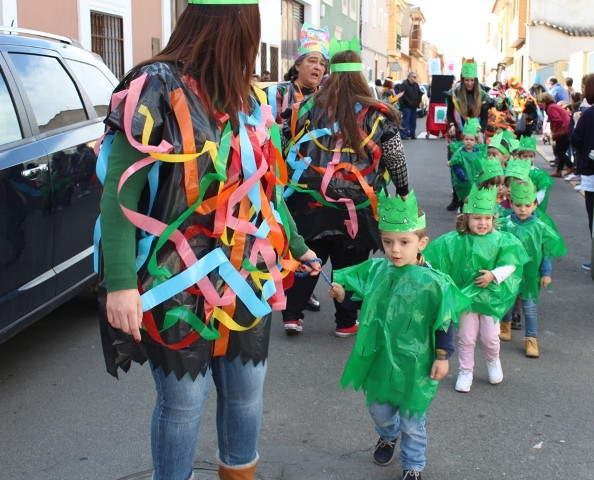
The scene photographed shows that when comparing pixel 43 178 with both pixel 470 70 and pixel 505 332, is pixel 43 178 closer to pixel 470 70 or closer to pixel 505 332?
pixel 505 332

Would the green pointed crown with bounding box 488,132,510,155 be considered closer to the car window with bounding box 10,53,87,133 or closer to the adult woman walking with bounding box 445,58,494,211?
the adult woman walking with bounding box 445,58,494,211

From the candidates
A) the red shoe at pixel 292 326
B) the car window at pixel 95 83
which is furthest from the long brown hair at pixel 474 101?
the red shoe at pixel 292 326

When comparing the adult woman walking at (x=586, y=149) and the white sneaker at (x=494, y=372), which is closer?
the white sneaker at (x=494, y=372)

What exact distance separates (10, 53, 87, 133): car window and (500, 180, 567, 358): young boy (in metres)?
2.89

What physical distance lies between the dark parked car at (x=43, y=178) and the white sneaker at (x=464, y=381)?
7.67 feet

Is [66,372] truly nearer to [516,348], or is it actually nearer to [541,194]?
[516,348]

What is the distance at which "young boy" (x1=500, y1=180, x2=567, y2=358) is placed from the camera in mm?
5230

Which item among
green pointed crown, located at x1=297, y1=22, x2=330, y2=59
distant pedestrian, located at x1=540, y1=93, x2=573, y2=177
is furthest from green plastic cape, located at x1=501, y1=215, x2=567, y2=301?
distant pedestrian, located at x1=540, y1=93, x2=573, y2=177

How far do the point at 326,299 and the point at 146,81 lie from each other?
4371mm

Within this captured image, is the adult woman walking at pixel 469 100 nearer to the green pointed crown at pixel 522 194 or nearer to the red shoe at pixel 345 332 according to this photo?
the green pointed crown at pixel 522 194

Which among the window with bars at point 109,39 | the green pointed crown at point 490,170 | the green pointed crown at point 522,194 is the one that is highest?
the window with bars at point 109,39

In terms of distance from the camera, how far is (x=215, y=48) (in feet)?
7.96

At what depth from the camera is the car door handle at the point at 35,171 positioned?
169 inches

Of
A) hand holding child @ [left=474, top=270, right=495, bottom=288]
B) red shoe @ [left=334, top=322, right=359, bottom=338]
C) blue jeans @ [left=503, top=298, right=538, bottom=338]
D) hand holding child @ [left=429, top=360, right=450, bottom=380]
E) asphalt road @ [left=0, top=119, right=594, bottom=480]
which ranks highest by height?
hand holding child @ [left=474, top=270, right=495, bottom=288]
